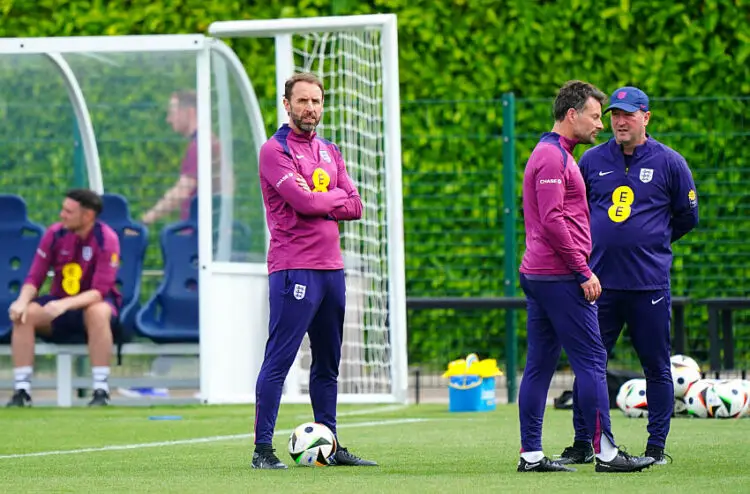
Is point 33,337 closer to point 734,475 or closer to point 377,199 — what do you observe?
point 377,199

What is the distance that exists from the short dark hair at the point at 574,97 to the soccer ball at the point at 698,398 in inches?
172

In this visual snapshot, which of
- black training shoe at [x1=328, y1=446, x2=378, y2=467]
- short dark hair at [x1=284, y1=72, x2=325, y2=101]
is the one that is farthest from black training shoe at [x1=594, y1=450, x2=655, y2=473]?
short dark hair at [x1=284, y1=72, x2=325, y2=101]

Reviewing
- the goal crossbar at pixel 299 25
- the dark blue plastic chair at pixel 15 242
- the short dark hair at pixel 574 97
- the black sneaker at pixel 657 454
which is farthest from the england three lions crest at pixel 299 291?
the dark blue plastic chair at pixel 15 242

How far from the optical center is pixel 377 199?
1435cm

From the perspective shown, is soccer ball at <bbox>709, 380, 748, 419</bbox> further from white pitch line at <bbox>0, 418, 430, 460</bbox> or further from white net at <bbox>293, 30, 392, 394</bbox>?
white net at <bbox>293, 30, 392, 394</bbox>

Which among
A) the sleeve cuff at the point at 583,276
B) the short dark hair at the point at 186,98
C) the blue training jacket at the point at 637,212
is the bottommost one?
the sleeve cuff at the point at 583,276

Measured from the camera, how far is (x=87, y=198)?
13703mm

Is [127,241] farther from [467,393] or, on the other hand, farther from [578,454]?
[578,454]

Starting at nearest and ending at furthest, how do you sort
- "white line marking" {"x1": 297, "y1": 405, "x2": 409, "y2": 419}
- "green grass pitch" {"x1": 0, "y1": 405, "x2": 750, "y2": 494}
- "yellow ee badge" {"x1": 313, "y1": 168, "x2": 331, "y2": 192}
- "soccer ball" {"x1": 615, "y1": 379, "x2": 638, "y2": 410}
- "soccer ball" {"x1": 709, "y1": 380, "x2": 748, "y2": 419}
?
1. "green grass pitch" {"x1": 0, "y1": 405, "x2": 750, "y2": 494}
2. "yellow ee badge" {"x1": 313, "y1": 168, "x2": 331, "y2": 192}
3. "soccer ball" {"x1": 709, "y1": 380, "x2": 748, "y2": 419}
4. "soccer ball" {"x1": 615, "y1": 379, "x2": 638, "y2": 410}
5. "white line marking" {"x1": 297, "y1": 405, "x2": 409, "y2": 419}

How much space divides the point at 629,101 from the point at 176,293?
6.62 meters

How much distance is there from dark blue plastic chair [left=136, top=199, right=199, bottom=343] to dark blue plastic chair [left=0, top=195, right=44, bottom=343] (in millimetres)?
1231

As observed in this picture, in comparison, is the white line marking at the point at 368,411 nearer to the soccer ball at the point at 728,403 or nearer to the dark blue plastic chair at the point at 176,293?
the dark blue plastic chair at the point at 176,293

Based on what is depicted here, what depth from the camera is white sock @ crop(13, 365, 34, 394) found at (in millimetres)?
13539

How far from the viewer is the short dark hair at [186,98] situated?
557 inches
